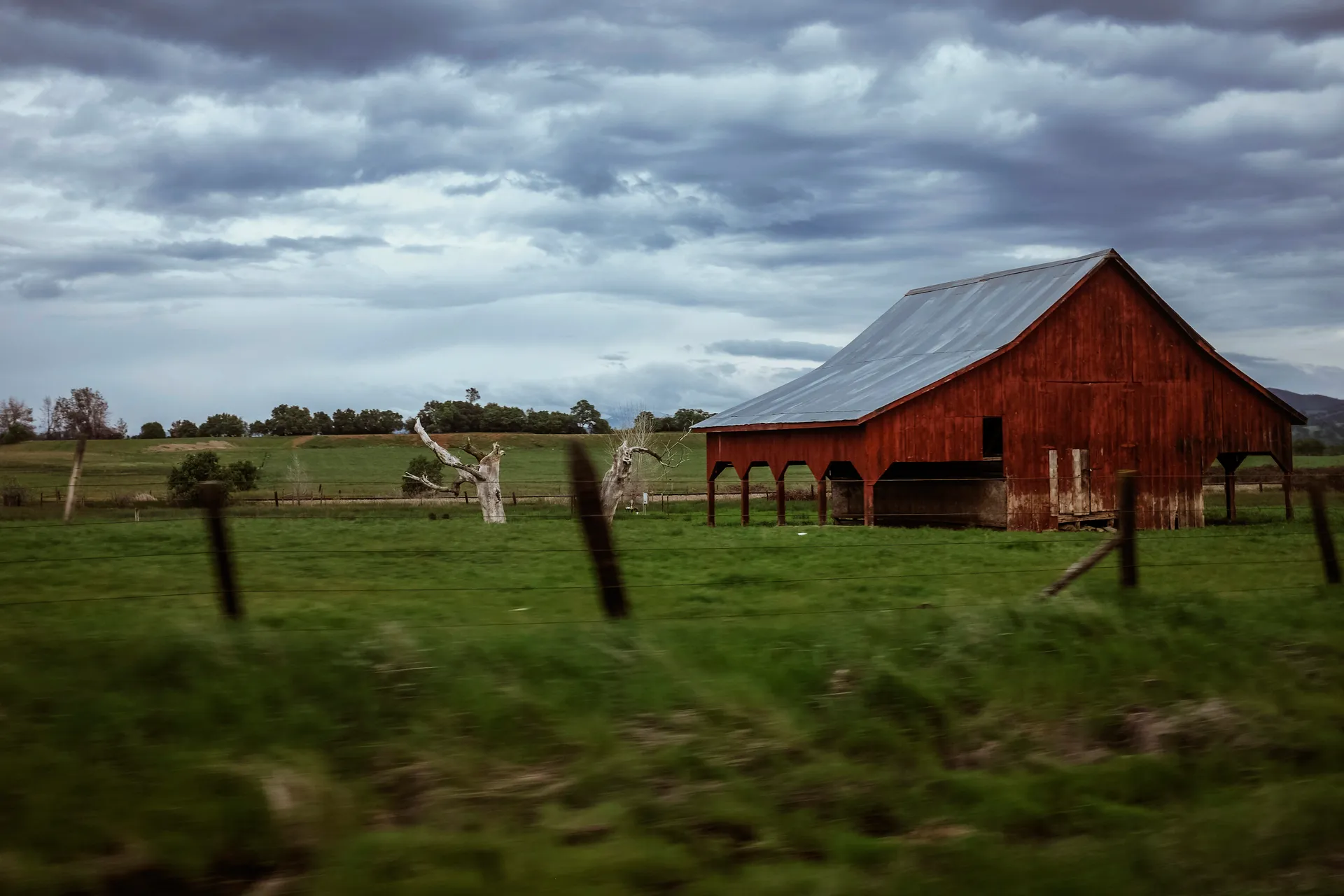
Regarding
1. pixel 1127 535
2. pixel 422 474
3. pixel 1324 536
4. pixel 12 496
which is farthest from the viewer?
pixel 422 474

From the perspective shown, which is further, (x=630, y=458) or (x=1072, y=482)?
(x=630, y=458)

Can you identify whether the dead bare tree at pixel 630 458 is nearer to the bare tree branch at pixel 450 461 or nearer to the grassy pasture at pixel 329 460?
the grassy pasture at pixel 329 460

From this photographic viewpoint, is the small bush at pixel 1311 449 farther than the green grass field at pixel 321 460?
Yes

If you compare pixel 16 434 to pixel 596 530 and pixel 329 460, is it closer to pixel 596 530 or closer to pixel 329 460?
pixel 329 460

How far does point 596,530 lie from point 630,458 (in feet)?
95.2

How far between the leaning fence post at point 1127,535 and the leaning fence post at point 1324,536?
6.68ft

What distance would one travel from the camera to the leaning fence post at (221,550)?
7637mm

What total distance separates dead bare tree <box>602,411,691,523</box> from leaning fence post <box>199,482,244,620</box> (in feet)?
39.8

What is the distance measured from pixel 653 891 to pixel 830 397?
2661 centimetres

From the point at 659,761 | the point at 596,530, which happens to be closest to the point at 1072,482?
the point at 596,530

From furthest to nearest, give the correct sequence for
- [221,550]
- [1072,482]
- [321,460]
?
[321,460] < [1072,482] < [221,550]

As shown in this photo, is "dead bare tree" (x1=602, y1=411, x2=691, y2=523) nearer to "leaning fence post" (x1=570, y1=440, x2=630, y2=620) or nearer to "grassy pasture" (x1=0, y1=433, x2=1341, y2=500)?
"grassy pasture" (x1=0, y1=433, x2=1341, y2=500)

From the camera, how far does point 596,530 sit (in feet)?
25.7

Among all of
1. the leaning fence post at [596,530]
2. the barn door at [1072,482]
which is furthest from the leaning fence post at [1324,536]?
the barn door at [1072,482]
